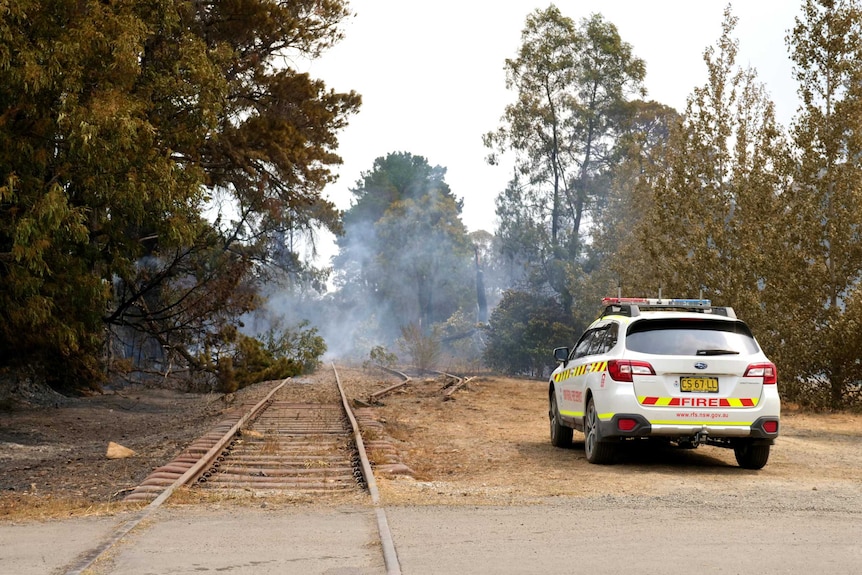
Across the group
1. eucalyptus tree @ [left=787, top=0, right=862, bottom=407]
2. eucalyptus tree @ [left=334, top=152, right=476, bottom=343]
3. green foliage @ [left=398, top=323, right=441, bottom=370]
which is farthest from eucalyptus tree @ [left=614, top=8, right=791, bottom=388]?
eucalyptus tree @ [left=334, top=152, right=476, bottom=343]

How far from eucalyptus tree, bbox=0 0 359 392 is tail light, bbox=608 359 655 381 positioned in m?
7.22

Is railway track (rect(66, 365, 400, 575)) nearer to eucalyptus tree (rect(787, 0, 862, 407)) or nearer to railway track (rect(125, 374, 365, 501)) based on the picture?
railway track (rect(125, 374, 365, 501))

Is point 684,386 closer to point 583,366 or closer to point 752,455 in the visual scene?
point 752,455

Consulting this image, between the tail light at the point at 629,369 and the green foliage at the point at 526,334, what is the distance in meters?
36.7

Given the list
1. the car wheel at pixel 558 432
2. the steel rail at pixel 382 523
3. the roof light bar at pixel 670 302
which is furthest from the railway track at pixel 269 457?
the roof light bar at pixel 670 302

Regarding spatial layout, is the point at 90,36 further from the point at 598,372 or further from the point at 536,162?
the point at 536,162

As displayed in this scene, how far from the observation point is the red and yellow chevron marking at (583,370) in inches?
447

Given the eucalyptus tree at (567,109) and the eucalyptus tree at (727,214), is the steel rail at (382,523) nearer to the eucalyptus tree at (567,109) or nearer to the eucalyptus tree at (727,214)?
the eucalyptus tree at (727,214)

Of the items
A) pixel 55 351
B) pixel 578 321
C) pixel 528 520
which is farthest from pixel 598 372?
pixel 578 321

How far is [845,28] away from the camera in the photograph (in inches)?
882

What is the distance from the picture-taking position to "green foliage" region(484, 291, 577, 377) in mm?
48719

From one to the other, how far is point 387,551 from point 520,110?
158ft

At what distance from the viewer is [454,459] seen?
511 inches

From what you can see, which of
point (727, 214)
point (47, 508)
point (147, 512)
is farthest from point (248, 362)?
point (147, 512)
